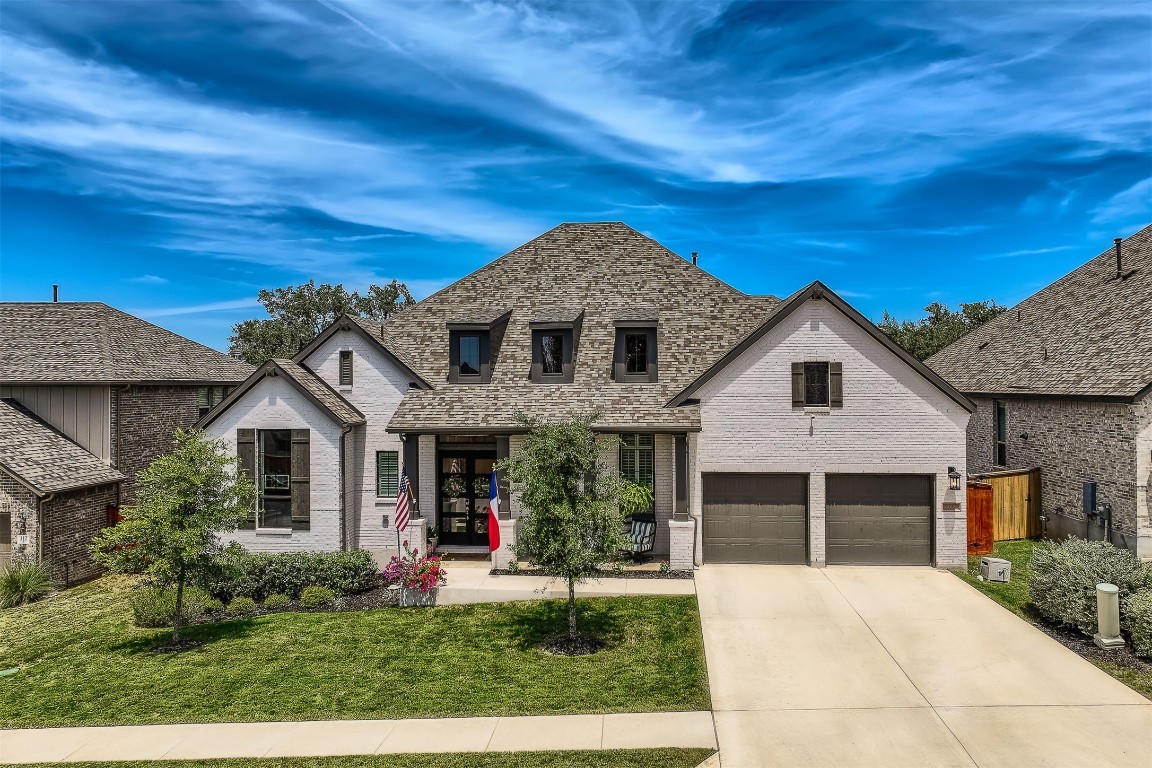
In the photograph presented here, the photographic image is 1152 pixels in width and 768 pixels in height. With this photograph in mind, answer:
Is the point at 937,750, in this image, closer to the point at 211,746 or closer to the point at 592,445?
the point at 592,445

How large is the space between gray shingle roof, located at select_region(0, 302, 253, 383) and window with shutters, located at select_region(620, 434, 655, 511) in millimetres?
15542

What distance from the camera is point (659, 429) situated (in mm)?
15867

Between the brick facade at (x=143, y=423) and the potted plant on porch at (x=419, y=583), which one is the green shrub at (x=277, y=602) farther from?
the brick facade at (x=143, y=423)

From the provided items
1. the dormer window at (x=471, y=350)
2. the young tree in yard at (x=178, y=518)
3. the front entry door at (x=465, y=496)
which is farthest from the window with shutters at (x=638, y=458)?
the young tree in yard at (x=178, y=518)

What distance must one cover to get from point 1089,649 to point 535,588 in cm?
1052

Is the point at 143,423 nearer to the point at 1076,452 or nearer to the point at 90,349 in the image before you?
the point at 90,349

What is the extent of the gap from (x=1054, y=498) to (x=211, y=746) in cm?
2153

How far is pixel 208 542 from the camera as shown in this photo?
40.1 ft

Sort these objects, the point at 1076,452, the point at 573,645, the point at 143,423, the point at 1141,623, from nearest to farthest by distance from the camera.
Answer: the point at 1141,623, the point at 573,645, the point at 1076,452, the point at 143,423

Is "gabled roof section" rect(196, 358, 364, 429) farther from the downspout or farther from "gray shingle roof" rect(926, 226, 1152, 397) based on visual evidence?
"gray shingle roof" rect(926, 226, 1152, 397)

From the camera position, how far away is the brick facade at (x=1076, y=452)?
15469mm

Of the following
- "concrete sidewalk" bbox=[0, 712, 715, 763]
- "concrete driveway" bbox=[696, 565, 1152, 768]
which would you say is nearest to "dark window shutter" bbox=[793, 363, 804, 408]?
"concrete driveway" bbox=[696, 565, 1152, 768]

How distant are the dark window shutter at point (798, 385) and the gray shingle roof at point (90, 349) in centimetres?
1980

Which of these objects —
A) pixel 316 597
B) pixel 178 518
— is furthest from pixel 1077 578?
pixel 178 518
